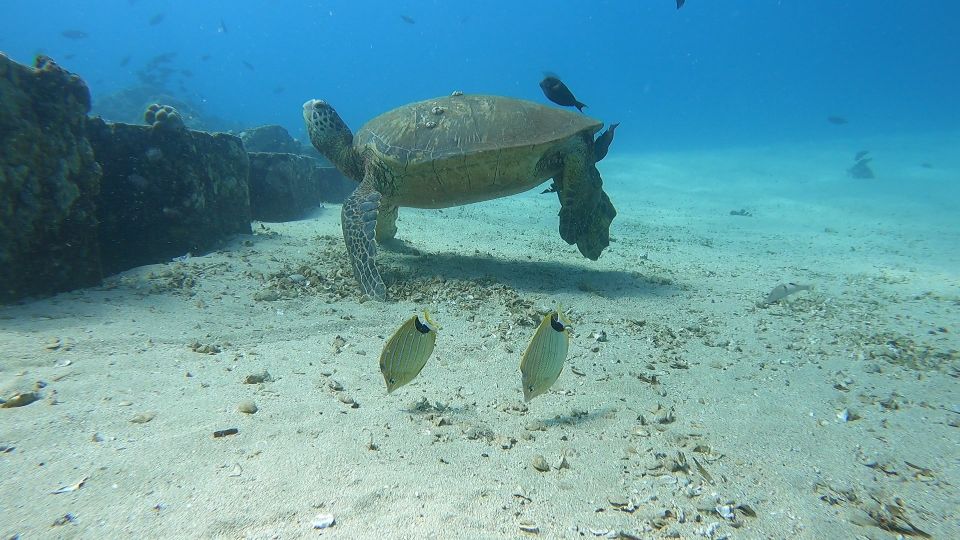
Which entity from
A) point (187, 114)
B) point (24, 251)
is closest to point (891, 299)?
point (24, 251)

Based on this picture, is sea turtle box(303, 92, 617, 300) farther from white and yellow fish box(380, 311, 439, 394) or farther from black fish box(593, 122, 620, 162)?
white and yellow fish box(380, 311, 439, 394)

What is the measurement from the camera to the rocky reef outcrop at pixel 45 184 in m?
3.99

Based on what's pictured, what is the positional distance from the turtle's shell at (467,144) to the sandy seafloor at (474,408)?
1.20m

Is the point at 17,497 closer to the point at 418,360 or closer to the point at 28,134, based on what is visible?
the point at 418,360

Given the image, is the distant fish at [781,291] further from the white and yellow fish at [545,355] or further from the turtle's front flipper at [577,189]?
the white and yellow fish at [545,355]

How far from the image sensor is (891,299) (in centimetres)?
593

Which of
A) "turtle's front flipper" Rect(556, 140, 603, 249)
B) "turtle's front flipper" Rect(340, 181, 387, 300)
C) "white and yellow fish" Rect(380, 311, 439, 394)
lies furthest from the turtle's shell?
"white and yellow fish" Rect(380, 311, 439, 394)

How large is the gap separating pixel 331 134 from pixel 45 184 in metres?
3.35

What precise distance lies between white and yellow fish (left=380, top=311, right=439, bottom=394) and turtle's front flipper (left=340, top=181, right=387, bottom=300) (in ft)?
8.27

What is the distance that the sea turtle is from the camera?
5426mm

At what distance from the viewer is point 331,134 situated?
6.68 meters

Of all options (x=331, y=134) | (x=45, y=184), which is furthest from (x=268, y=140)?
(x=45, y=184)

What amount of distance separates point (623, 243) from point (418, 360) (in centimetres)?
809

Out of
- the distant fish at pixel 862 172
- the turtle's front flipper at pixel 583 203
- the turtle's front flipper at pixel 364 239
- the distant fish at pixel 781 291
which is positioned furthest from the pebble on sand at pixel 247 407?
the distant fish at pixel 862 172
